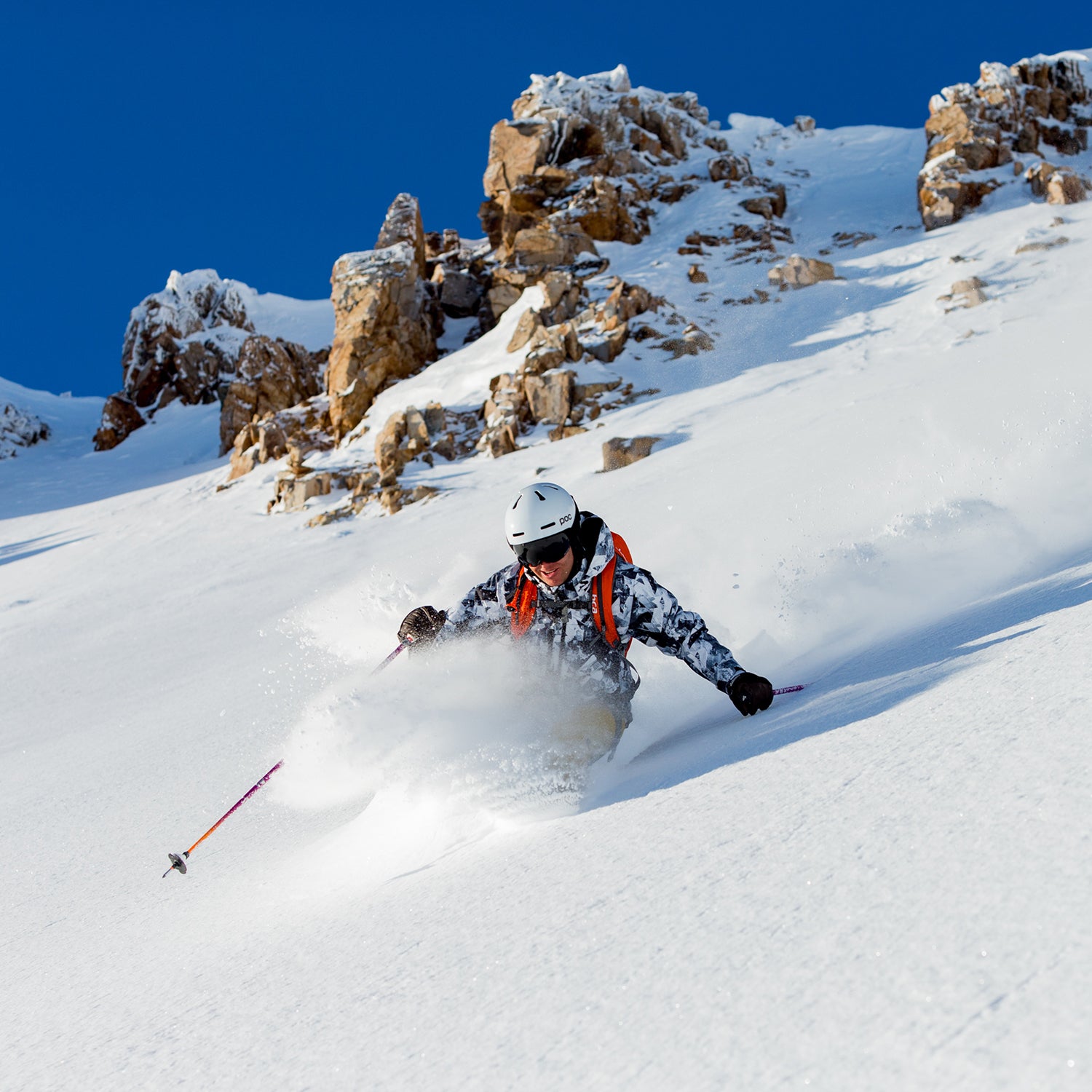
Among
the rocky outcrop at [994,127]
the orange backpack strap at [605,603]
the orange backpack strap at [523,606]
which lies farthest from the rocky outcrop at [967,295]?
the orange backpack strap at [523,606]

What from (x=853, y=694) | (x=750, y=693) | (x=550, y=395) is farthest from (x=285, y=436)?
(x=853, y=694)

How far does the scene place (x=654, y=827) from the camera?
231 centimetres

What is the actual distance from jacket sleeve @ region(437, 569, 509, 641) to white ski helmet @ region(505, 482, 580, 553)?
0.52 m

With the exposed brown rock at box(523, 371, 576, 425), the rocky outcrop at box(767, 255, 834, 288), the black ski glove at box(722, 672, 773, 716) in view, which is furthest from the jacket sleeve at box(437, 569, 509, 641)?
the rocky outcrop at box(767, 255, 834, 288)

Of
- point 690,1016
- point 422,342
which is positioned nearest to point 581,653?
point 690,1016

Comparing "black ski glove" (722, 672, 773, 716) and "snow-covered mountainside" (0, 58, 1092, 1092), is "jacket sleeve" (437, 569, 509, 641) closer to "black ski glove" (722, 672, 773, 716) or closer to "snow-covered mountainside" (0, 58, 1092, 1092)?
"snow-covered mountainside" (0, 58, 1092, 1092)

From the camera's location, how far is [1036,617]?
3.19 m

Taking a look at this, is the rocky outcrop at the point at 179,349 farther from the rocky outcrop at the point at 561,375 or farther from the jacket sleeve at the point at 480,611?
the jacket sleeve at the point at 480,611

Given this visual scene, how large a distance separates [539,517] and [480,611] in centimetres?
80

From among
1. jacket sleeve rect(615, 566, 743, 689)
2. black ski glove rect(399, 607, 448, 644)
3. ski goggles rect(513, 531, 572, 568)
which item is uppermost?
ski goggles rect(513, 531, 572, 568)

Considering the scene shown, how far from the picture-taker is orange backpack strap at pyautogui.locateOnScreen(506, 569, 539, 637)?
406cm

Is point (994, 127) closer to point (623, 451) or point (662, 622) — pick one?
point (623, 451)

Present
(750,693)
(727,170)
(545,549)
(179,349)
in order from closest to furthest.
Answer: (750,693) → (545,549) → (727,170) → (179,349)

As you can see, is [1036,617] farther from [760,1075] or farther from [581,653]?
[760,1075]
